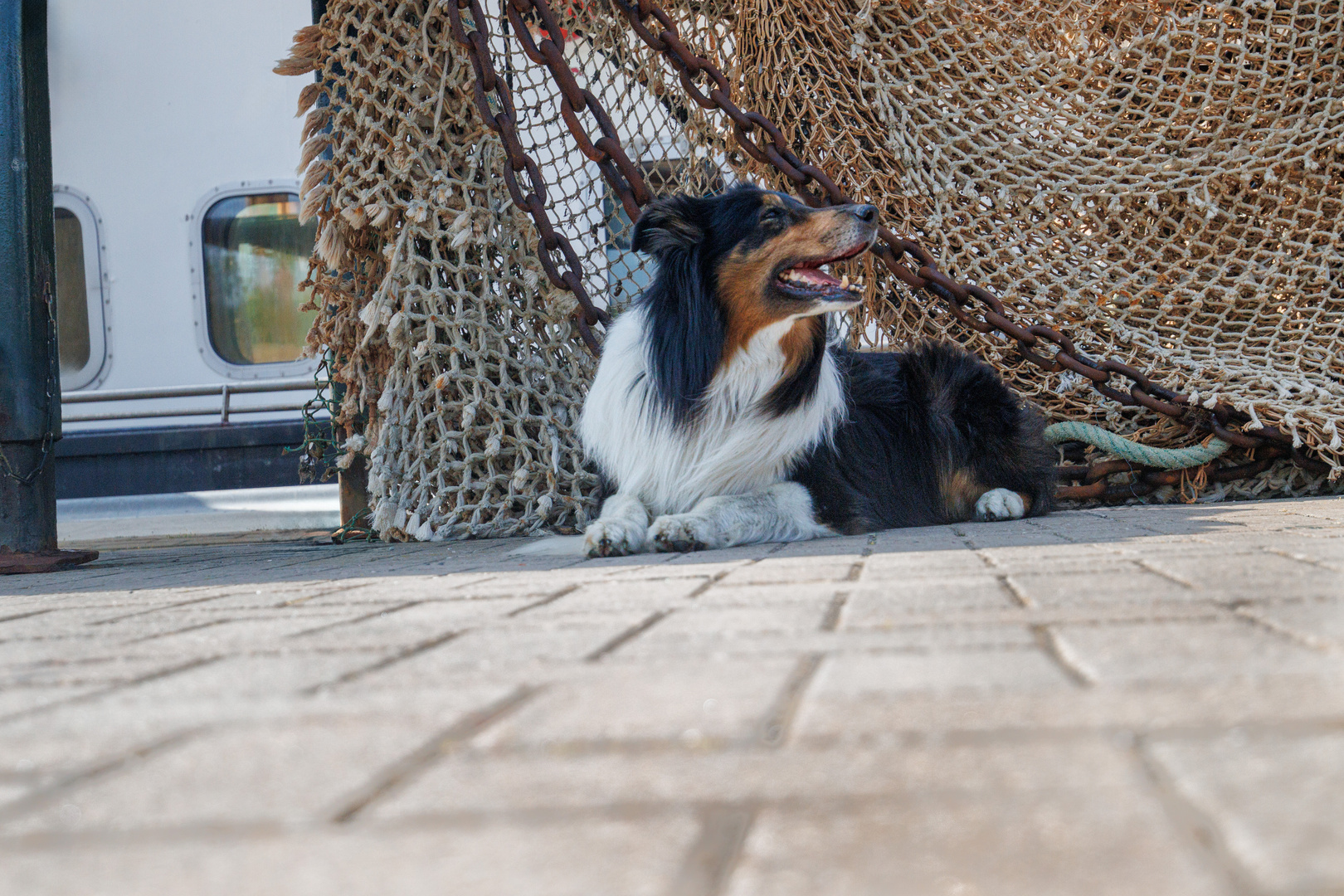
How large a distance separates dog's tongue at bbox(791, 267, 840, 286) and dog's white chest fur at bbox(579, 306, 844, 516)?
0.57ft

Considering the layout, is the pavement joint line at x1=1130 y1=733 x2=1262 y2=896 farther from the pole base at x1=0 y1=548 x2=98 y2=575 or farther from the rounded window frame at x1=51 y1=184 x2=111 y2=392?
the rounded window frame at x1=51 y1=184 x2=111 y2=392

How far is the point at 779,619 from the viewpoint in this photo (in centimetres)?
145

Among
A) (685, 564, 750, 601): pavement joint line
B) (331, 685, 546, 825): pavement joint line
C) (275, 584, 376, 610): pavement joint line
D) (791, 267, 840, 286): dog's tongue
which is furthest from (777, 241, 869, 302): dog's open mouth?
(331, 685, 546, 825): pavement joint line

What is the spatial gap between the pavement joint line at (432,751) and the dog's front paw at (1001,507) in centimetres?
315

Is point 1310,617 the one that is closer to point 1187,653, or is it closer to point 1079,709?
point 1187,653

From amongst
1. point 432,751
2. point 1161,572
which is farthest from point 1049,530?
point 432,751

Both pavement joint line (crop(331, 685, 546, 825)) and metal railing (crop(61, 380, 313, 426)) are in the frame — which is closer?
pavement joint line (crop(331, 685, 546, 825))

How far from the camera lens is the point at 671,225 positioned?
11.6 feet

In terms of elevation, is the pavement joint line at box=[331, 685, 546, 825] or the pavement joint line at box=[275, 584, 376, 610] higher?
the pavement joint line at box=[331, 685, 546, 825]

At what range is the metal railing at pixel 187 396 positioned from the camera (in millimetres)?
5953

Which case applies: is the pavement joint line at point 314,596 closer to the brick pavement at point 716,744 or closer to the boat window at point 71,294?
the brick pavement at point 716,744

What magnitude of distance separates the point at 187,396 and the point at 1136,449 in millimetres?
4948

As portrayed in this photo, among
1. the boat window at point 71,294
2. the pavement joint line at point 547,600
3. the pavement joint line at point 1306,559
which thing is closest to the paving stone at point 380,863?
the pavement joint line at point 547,600

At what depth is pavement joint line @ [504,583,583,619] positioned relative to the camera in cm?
165
